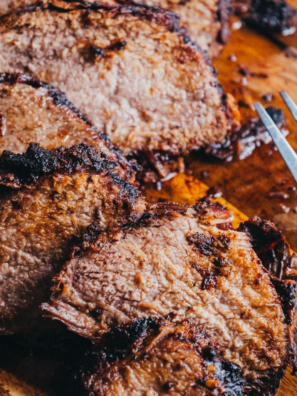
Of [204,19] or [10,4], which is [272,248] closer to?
[204,19]

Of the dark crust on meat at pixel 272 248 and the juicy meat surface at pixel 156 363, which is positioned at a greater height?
the dark crust on meat at pixel 272 248

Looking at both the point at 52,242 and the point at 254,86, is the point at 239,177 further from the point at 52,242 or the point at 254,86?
the point at 52,242

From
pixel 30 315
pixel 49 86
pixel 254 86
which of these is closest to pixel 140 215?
pixel 30 315

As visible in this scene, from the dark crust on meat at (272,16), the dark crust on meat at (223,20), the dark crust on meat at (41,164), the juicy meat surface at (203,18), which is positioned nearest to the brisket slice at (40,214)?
the dark crust on meat at (41,164)

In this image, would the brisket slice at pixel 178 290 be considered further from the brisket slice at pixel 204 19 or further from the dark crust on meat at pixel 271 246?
the brisket slice at pixel 204 19

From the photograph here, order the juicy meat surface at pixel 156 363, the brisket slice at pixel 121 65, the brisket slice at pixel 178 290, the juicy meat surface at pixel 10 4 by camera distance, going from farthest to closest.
Result: the juicy meat surface at pixel 10 4, the brisket slice at pixel 121 65, the brisket slice at pixel 178 290, the juicy meat surface at pixel 156 363

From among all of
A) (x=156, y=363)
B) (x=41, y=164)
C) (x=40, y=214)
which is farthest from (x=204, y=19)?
(x=156, y=363)
